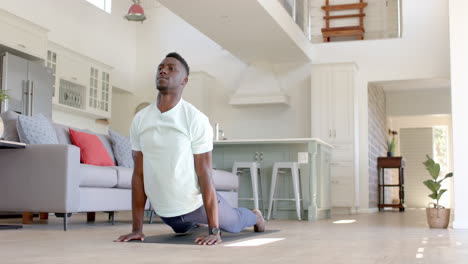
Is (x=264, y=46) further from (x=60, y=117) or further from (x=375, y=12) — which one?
(x=60, y=117)

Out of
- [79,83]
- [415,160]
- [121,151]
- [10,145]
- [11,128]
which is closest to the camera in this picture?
[10,145]

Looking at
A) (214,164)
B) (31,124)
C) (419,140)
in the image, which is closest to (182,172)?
(31,124)

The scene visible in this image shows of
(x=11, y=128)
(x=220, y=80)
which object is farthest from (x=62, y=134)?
(x=220, y=80)

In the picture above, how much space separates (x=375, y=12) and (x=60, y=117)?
5.33 meters

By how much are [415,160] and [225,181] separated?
9.34m

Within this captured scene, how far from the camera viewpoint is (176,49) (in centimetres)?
1101

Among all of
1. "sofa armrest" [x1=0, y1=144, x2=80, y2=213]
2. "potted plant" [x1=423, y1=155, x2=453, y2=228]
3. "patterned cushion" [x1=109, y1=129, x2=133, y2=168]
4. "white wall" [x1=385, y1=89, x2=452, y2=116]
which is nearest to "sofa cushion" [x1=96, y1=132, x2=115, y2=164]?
"patterned cushion" [x1=109, y1=129, x2=133, y2=168]

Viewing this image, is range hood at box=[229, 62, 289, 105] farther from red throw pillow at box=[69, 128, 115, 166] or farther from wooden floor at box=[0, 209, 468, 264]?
wooden floor at box=[0, 209, 468, 264]

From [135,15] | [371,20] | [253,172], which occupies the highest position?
[371,20]

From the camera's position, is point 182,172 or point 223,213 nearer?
point 182,172

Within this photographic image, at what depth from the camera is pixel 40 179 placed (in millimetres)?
4406

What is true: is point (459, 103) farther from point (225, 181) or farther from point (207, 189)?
point (207, 189)

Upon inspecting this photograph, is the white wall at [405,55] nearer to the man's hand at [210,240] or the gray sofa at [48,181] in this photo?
the gray sofa at [48,181]

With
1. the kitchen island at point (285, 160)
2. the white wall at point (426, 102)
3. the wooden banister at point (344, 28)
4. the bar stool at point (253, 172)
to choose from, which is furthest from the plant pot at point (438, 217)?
the white wall at point (426, 102)
